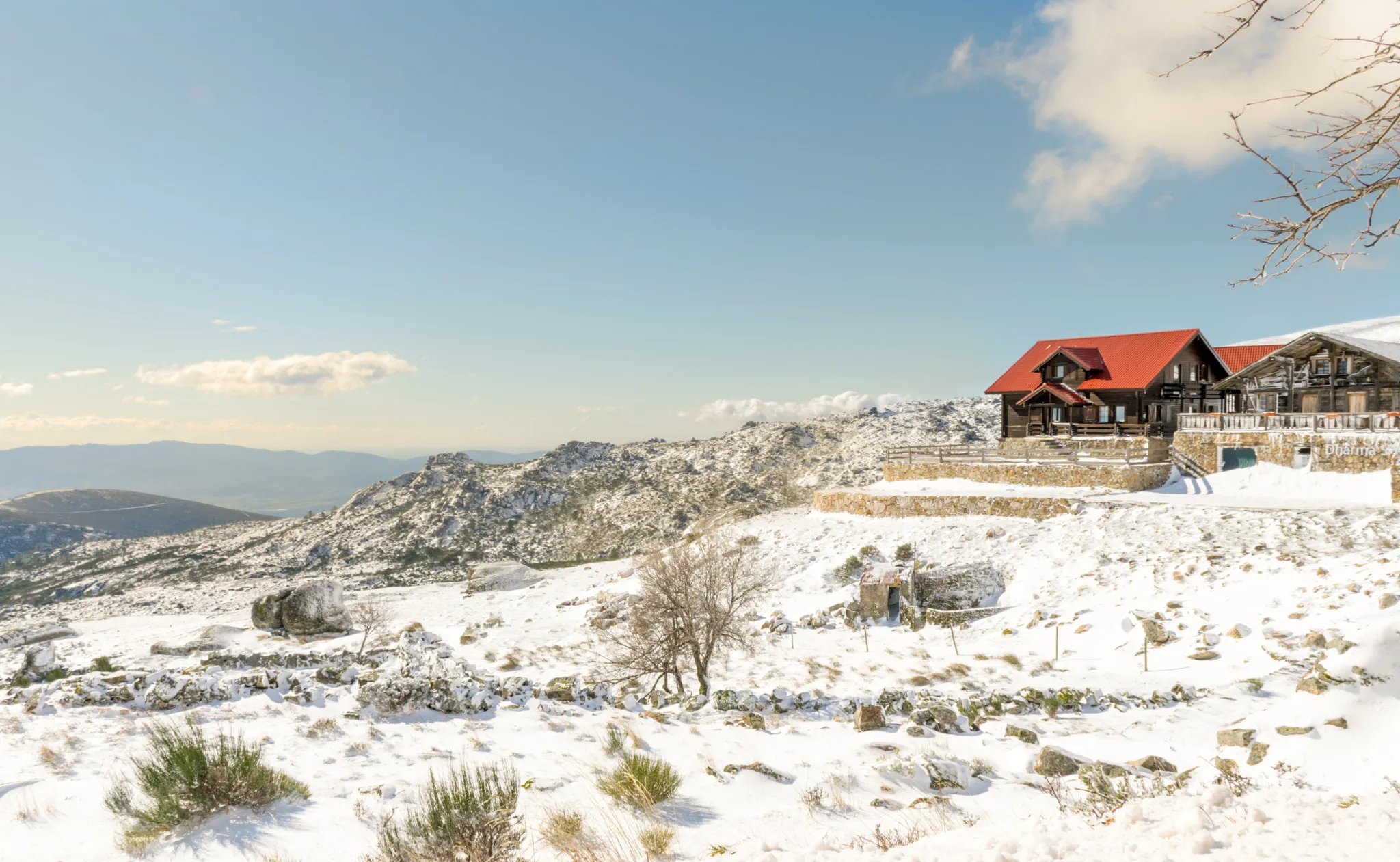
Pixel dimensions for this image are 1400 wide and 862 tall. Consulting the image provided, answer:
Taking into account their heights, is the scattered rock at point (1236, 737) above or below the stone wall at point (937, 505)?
below

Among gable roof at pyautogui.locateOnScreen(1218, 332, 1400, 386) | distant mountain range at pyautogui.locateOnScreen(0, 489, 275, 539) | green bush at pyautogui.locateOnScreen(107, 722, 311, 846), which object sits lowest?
distant mountain range at pyautogui.locateOnScreen(0, 489, 275, 539)

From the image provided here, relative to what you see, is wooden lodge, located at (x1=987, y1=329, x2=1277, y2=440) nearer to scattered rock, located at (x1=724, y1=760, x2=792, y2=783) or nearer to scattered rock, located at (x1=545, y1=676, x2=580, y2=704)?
scattered rock, located at (x1=545, y1=676, x2=580, y2=704)

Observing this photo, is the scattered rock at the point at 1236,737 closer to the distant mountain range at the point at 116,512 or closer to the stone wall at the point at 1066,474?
the stone wall at the point at 1066,474

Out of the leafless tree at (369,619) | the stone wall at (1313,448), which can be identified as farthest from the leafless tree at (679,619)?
the stone wall at (1313,448)

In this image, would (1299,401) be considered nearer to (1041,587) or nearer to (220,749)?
(1041,587)

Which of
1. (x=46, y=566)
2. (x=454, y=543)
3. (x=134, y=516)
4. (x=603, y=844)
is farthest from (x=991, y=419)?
(x=134, y=516)

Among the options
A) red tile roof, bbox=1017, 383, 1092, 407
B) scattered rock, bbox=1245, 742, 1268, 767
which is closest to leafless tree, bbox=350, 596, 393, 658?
scattered rock, bbox=1245, 742, 1268, 767

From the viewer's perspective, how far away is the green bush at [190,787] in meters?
6.71

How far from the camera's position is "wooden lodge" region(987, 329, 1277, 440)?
1609 inches

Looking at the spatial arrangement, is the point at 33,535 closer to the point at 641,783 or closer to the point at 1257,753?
the point at 641,783

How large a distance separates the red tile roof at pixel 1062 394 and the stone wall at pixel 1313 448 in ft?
30.6

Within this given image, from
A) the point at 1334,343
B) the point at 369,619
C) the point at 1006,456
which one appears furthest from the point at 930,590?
the point at 1334,343

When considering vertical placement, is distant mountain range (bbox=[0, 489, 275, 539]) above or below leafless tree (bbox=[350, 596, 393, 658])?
below

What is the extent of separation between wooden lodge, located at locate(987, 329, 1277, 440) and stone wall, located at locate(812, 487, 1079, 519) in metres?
13.7
